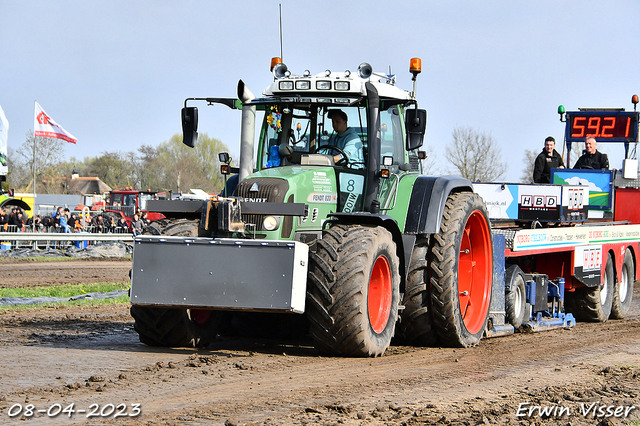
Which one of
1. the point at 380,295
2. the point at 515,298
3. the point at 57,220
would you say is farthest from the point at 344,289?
the point at 57,220

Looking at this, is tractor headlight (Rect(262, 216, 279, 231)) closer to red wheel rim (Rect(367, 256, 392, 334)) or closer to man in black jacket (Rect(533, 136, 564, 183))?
red wheel rim (Rect(367, 256, 392, 334))

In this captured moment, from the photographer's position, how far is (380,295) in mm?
7656

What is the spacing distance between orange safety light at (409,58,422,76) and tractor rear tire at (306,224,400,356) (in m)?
2.41

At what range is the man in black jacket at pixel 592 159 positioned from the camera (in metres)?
14.3

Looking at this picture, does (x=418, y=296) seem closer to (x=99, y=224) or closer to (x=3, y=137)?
(x=3, y=137)

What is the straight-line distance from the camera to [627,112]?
52.9 feet

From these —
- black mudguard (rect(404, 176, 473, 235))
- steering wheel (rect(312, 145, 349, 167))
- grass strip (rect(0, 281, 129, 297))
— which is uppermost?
steering wheel (rect(312, 145, 349, 167))

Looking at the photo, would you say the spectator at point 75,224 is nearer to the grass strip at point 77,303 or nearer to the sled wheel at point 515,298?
the grass strip at point 77,303

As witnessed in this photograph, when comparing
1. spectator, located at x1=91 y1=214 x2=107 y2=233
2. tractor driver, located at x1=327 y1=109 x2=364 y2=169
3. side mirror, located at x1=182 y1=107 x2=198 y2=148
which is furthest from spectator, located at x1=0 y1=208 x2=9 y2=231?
tractor driver, located at x1=327 y1=109 x2=364 y2=169

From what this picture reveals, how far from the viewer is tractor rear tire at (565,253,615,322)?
41.0 ft

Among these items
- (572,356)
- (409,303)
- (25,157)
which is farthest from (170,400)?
(25,157)

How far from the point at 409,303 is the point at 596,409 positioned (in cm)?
290

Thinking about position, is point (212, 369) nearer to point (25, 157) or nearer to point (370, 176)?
point (370, 176)

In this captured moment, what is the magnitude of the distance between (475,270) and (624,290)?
545 cm
